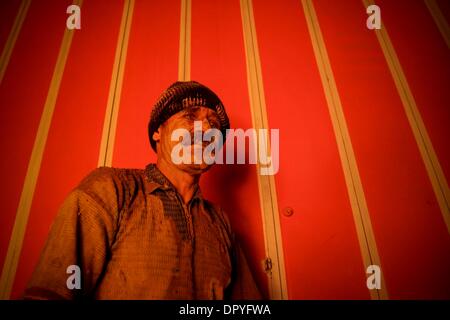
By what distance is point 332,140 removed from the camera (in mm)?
1612

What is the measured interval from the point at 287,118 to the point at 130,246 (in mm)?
1201

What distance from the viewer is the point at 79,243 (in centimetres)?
70

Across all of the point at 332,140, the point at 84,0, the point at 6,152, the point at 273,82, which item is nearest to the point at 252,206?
the point at 332,140

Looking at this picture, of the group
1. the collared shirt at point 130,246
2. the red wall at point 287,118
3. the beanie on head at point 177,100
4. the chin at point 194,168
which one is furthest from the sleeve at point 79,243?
the red wall at point 287,118

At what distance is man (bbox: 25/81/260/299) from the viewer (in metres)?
0.67

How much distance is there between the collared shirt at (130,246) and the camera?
66 cm

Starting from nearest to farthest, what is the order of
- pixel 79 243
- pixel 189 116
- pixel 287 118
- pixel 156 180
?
pixel 79 243
pixel 156 180
pixel 189 116
pixel 287 118

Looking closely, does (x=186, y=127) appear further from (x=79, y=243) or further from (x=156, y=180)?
(x=79, y=243)

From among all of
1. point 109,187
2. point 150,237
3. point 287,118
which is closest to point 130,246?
point 150,237

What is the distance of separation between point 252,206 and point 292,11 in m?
1.58

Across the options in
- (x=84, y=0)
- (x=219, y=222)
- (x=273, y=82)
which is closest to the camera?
(x=219, y=222)

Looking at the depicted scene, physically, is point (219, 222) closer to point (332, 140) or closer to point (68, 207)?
point (68, 207)

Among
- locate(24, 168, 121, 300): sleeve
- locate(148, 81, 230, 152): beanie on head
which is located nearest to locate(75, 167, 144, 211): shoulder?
locate(24, 168, 121, 300): sleeve

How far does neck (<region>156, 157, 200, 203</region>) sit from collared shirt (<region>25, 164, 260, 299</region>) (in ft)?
0.15
